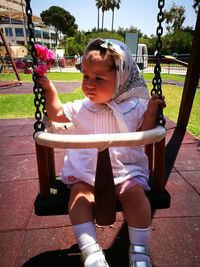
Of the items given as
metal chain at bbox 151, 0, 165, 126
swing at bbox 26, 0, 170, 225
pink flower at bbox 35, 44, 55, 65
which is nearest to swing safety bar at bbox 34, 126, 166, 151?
swing at bbox 26, 0, 170, 225

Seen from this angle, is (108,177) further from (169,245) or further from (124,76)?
(169,245)

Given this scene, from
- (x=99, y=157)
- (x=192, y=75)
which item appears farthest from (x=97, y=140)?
(x=192, y=75)

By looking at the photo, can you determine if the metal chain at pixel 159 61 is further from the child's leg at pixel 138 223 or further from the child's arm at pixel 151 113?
the child's leg at pixel 138 223

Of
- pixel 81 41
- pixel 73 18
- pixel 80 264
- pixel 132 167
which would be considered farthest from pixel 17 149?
pixel 73 18

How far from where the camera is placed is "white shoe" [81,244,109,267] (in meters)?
1.29

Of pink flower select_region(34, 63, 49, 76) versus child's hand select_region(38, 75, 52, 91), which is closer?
pink flower select_region(34, 63, 49, 76)

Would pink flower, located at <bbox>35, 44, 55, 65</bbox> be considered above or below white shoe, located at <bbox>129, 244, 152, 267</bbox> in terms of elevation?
above

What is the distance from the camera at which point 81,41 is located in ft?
141

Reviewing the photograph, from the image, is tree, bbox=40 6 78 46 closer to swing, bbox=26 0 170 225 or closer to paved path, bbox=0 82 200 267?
paved path, bbox=0 82 200 267

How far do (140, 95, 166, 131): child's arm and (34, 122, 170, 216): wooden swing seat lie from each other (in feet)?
0.58

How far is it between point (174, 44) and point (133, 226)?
34.0 metres

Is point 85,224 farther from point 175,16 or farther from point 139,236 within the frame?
point 175,16

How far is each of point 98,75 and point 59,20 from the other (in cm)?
6466

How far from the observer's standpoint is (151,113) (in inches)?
64.1
